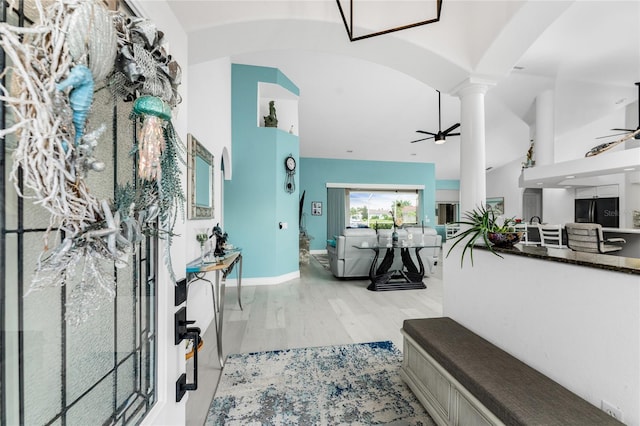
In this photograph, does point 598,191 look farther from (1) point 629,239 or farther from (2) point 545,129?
(1) point 629,239

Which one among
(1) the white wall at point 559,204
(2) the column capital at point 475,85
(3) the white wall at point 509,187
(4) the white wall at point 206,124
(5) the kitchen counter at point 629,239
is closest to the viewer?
(2) the column capital at point 475,85

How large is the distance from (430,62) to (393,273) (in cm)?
365

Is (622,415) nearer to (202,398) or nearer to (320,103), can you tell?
(202,398)

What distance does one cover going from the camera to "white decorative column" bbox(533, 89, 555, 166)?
5.52 metres

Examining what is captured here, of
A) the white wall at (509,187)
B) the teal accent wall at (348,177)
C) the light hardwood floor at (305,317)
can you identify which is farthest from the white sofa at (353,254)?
the white wall at (509,187)

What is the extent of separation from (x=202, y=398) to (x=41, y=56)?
215 centimetres

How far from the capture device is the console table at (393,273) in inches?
176

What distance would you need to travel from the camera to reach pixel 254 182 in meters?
4.59

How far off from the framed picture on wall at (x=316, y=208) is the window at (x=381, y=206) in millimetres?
1178

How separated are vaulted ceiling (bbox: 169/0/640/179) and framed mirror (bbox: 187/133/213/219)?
2.73 feet

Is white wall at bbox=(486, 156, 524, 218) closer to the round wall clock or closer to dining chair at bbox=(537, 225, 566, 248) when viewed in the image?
dining chair at bbox=(537, 225, 566, 248)

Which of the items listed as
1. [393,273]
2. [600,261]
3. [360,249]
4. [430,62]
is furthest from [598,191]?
[600,261]

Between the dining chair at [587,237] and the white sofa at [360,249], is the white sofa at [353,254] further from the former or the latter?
the dining chair at [587,237]

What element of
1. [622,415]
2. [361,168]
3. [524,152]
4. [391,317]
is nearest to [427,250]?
[391,317]
